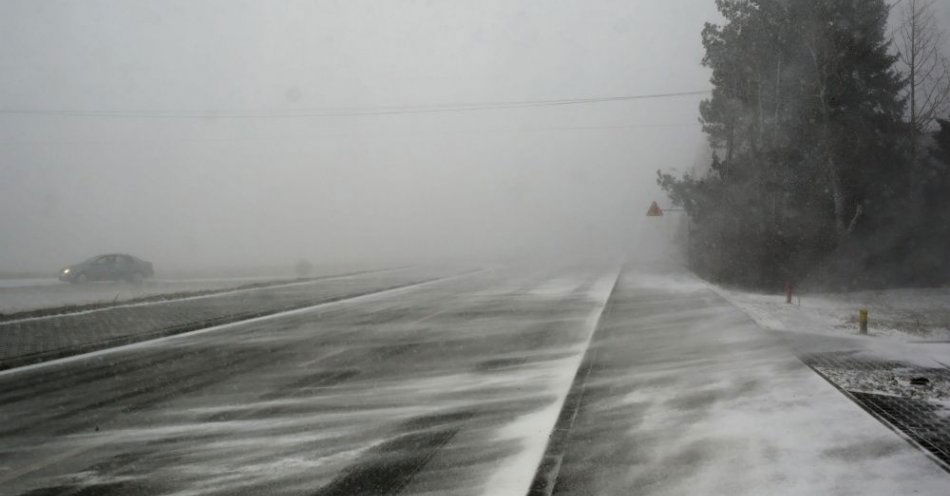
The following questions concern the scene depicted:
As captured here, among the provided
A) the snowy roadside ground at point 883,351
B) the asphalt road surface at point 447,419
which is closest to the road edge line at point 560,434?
the asphalt road surface at point 447,419

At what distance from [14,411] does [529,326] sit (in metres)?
8.27

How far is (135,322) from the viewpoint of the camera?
1265cm

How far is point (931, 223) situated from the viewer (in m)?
21.6

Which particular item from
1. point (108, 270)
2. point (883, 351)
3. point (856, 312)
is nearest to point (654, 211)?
point (856, 312)

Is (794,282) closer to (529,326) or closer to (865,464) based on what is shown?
(529,326)

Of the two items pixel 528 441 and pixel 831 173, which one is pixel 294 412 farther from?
pixel 831 173

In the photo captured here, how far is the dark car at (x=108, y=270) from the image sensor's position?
27.1 meters

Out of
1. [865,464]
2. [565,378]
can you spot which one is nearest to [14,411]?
[565,378]

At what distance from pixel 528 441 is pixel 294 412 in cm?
250

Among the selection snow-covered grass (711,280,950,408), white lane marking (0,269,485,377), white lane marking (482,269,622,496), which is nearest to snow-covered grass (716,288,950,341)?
snow-covered grass (711,280,950,408)

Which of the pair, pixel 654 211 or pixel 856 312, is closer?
pixel 856 312

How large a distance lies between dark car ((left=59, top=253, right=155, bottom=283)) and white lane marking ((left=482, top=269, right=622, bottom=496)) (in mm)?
25737

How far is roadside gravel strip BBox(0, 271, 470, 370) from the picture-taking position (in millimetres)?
9852

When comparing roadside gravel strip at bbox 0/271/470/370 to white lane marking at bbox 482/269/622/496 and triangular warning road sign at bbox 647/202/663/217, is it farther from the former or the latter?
triangular warning road sign at bbox 647/202/663/217
